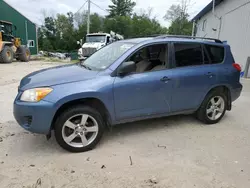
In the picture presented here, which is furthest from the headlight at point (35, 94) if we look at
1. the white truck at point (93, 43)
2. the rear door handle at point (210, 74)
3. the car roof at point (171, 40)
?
the white truck at point (93, 43)

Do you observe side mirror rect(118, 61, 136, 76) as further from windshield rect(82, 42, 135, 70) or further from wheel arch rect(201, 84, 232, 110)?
wheel arch rect(201, 84, 232, 110)

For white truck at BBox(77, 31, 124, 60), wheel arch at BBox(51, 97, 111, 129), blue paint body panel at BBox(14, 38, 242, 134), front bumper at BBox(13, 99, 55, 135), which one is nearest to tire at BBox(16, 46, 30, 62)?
white truck at BBox(77, 31, 124, 60)

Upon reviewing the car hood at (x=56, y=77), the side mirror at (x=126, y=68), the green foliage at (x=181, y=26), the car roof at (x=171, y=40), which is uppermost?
the green foliage at (x=181, y=26)

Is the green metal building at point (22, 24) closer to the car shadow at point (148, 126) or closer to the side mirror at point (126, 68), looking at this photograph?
the car shadow at point (148, 126)

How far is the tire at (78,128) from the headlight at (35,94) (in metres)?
0.37

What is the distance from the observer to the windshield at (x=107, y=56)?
3.49 m

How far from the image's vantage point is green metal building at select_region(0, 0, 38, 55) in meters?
23.6

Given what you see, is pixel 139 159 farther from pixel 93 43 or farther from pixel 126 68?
pixel 93 43

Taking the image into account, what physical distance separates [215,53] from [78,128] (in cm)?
292

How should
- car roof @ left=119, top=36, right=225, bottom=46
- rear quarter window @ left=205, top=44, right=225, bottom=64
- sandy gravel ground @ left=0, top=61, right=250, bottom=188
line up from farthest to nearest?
rear quarter window @ left=205, top=44, right=225, bottom=64
car roof @ left=119, top=36, right=225, bottom=46
sandy gravel ground @ left=0, top=61, right=250, bottom=188

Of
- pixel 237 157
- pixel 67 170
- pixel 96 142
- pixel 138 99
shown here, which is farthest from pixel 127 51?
pixel 237 157

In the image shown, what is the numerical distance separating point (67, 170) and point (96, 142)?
2.07 ft

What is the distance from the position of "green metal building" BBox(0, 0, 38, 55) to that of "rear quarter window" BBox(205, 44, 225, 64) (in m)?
25.0

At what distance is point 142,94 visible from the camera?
340 centimetres
